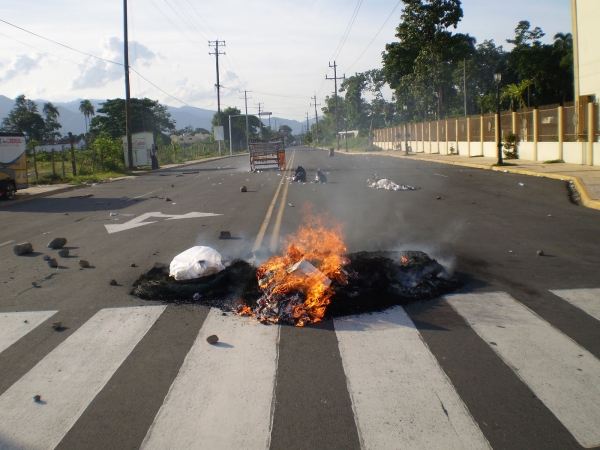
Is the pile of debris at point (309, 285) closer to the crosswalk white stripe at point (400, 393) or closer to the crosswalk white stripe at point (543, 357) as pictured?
the crosswalk white stripe at point (400, 393)

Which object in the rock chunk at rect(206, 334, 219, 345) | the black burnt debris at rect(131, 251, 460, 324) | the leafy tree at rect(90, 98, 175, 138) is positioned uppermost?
the leafy tree at rect(90, 98, 175, 138)

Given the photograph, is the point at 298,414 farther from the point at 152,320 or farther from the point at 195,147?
the point at 195,147

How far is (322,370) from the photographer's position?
15.3 feet

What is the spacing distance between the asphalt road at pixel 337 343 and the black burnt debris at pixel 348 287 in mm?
243

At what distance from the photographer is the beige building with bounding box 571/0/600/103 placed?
1006 inches

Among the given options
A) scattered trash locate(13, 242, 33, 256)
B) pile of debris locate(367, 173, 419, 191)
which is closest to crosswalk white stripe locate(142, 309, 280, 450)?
scattered trash locate(13, 242, 33, 256)

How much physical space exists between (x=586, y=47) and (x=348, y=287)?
84.4 feet

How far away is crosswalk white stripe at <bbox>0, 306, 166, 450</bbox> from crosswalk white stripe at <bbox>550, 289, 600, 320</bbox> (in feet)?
15.0

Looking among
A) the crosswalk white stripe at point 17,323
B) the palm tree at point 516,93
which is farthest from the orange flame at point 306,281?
the palm tree at point 516,93

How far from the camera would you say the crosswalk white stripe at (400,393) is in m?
3.62

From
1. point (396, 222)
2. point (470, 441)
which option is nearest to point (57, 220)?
point (396, 222)

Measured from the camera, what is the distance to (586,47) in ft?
87.6

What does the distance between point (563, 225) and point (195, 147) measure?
76359 millimetres

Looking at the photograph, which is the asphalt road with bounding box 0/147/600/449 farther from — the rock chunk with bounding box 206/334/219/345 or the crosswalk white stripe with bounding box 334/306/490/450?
the rock chunk with bounding box 206/334/219/345
